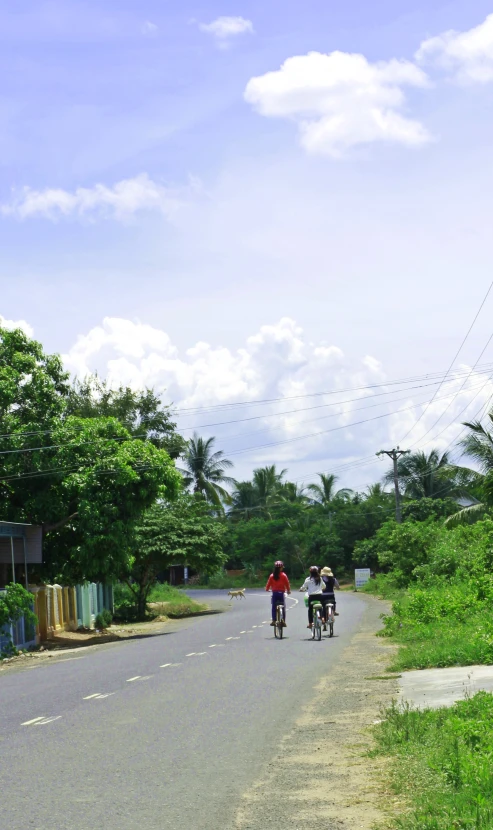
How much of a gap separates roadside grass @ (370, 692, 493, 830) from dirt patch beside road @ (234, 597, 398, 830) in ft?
0.66

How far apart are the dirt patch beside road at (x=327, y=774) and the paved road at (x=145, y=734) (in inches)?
8.0

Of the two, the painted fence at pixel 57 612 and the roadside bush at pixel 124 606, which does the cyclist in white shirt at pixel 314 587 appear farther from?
the roadside bush at pixel 124 606

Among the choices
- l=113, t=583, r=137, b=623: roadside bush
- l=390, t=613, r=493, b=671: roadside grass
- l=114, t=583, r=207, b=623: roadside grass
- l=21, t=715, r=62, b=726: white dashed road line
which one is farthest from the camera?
l=114, t=583, r=207, b=623: roadside grass

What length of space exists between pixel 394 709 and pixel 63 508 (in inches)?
854

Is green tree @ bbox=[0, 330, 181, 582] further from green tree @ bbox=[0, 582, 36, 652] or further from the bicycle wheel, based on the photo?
the bicycle wheel

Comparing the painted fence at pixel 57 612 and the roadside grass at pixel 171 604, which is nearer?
the painted fence at pixel 57 612

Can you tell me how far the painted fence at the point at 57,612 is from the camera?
2828cm

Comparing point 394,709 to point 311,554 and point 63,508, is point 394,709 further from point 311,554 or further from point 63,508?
point 311,554

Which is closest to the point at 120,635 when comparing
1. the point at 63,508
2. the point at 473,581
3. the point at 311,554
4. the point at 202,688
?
the point at 63,508

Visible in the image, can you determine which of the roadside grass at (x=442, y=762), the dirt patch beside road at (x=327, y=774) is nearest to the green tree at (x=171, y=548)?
the dirt patch beside road at (x=327, y=774)

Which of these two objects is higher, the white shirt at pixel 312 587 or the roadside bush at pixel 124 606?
the white shirt at pixel 312 587

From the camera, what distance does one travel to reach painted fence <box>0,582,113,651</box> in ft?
92.8

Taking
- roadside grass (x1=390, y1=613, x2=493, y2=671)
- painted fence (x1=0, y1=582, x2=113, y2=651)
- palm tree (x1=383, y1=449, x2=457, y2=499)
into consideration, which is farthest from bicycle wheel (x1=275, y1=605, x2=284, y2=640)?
palm tree (x1=383, y1=449, x2=457, y2=499)

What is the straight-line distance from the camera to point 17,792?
7.55 meters
